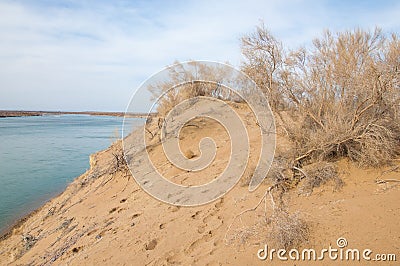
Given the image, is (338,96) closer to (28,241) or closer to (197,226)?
(197,226)

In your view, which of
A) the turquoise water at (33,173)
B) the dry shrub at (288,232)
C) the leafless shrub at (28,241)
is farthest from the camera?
the turquoise water at (33,173)

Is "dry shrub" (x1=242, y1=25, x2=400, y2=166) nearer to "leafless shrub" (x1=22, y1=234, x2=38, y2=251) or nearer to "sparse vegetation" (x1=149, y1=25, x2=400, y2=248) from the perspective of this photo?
"sparse vegetation" (x1=149, y1=25, x2=400, y2=248)

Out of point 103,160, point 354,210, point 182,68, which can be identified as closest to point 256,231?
point 354,210

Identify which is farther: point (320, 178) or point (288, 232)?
point (320, 178)

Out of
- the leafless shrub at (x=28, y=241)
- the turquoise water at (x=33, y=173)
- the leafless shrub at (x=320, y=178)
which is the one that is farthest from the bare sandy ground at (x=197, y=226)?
the turquoise water at (x=33, y=173)

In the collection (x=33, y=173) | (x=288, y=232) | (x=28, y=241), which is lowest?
(x=28, y=241)

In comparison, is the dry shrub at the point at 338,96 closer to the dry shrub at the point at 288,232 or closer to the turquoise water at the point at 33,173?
the dry shrub at the point at 288,232

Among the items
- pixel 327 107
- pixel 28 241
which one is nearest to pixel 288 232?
pixel 327 107

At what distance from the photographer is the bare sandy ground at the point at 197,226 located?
3896mm

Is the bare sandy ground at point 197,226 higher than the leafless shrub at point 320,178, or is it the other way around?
the leafless shrub at point 320,178

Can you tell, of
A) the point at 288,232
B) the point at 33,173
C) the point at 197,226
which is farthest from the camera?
the point at 33,173

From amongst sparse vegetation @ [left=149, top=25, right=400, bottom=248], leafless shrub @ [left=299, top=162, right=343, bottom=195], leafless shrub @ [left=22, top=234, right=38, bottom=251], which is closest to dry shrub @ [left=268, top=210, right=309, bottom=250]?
sparse vegetation @ [left=149, top=25, right=400, bottom=248]

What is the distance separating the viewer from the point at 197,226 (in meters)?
5.15

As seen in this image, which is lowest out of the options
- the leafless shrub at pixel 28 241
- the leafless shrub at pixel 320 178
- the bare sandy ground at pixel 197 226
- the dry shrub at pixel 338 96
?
the leafless shrub at pixel 28 241
